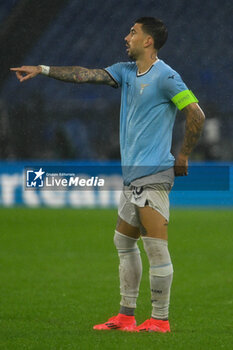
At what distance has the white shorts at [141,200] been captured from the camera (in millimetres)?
4934

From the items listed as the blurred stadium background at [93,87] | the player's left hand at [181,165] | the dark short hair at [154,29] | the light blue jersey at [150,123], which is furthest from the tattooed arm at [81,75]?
the blurred stadium background at [93,87]

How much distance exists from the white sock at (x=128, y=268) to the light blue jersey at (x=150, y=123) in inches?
17.1

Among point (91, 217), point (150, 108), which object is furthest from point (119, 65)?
point (91, 217)

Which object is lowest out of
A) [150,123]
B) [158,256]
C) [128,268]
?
[128,268]

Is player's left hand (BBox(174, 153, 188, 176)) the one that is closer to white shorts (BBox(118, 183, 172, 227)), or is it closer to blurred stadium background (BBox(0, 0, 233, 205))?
white shorts (BBox(118, 183, 172, 227))

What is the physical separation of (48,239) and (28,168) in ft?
18.0

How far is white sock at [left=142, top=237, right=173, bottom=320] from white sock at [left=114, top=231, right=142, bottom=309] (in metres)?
Answer: 0.21

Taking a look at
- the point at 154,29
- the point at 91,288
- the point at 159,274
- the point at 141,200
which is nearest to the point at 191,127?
the point at 141,200

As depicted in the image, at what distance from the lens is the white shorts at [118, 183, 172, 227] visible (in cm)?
493

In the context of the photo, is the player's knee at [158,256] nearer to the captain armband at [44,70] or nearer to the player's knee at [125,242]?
the player's knee at [125,242]

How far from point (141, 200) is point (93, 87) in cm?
1286

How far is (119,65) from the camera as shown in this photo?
205 inches

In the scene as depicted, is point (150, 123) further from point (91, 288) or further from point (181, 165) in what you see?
point (91, 288)

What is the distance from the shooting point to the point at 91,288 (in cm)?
740
